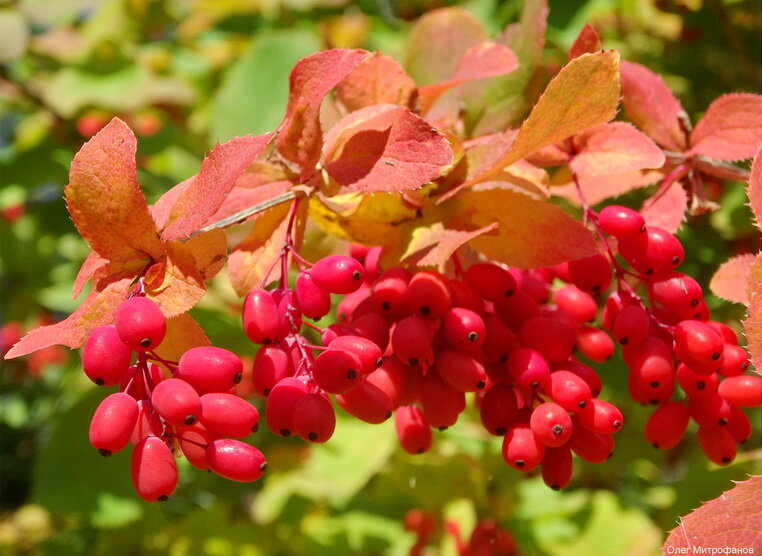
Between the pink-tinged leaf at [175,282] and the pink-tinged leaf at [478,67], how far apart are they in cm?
41

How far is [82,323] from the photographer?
711 mm

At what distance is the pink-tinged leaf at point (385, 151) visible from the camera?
2.38ft

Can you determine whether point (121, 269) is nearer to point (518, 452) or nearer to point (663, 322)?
point (518, 452)

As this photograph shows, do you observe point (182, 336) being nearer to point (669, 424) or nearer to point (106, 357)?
point (106, 357)

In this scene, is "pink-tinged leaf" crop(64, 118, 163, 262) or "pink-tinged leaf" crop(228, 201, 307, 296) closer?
"pink-tinged leaf" crop(64, 118, 163, 262)

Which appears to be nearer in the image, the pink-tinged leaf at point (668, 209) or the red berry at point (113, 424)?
the red berry at point (113, 424)

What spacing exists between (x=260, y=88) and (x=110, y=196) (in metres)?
1.07

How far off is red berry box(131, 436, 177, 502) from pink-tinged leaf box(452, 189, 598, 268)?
0.41 metres

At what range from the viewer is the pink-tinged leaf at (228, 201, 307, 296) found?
2.81 ft

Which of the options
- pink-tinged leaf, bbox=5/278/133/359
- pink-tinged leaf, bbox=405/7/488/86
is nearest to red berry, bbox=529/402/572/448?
pink-tinged leaf, bbox=5/278/133/359

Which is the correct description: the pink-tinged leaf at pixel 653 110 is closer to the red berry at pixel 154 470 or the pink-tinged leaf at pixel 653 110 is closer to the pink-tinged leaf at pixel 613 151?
the pink-tinged leaf at pixel 613 151

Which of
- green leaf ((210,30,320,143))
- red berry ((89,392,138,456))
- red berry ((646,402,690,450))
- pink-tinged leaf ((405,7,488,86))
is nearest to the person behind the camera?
red berry ((89,392,138,456))

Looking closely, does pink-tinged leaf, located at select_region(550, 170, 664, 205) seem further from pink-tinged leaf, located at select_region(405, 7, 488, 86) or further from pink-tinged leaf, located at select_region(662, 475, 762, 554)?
pink-tinged leaf, located at select_region(662, 475, 762, 554)

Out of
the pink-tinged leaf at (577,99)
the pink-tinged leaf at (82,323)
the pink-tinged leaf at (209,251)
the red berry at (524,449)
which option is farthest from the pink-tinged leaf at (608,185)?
the pink-tinged leaf at (82,323)
